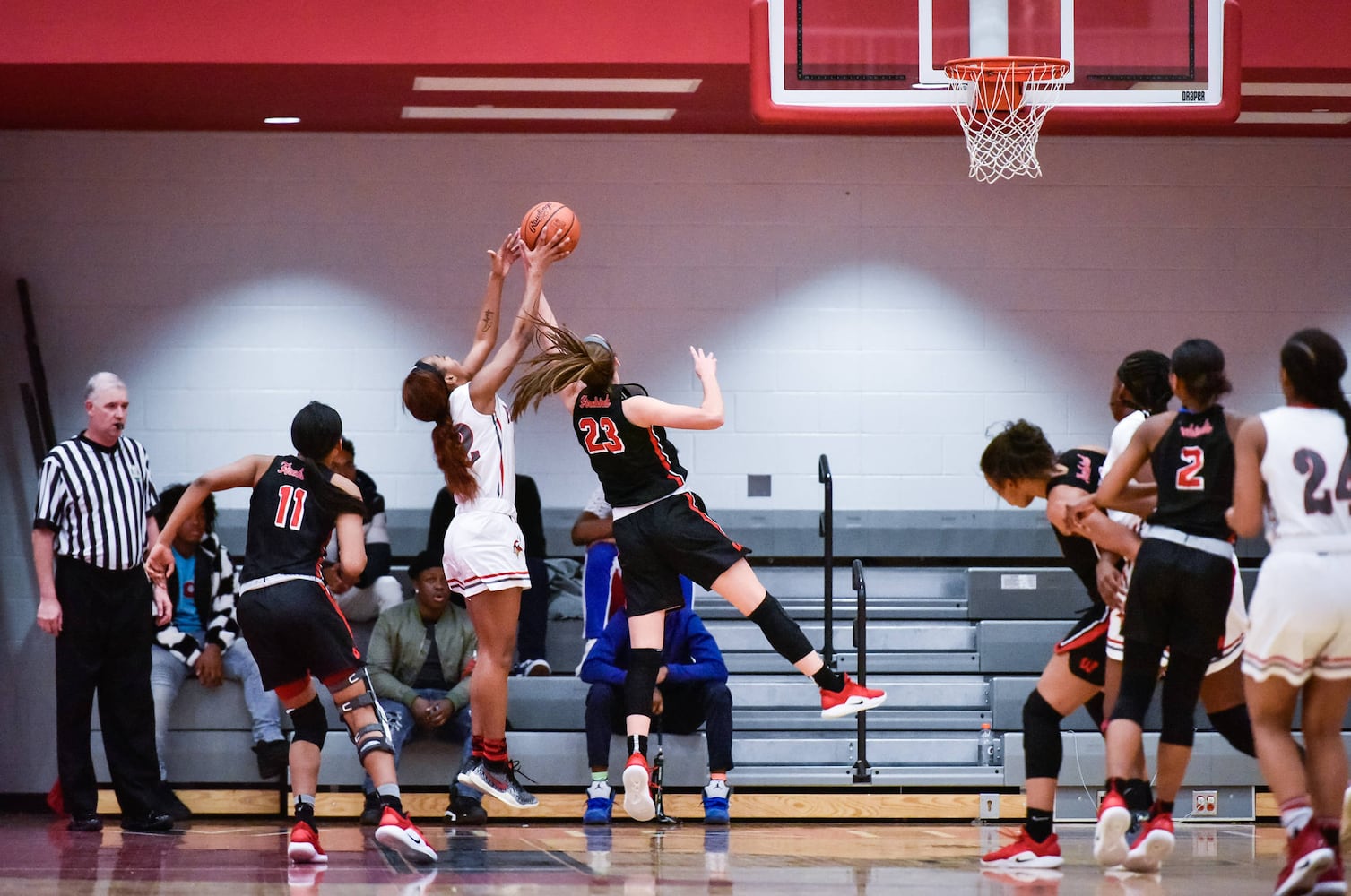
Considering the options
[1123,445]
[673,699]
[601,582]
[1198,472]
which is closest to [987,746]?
[673,699]

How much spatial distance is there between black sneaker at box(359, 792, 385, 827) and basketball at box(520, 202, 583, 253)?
2885 millimetres

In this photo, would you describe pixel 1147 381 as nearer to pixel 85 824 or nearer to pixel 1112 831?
pixel 1112 831

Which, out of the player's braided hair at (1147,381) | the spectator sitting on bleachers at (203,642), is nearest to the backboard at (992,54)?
the player's braided hair at (1147,381)

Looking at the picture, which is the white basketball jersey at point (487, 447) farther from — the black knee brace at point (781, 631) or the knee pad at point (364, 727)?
the black knee brace at point (781, 631)

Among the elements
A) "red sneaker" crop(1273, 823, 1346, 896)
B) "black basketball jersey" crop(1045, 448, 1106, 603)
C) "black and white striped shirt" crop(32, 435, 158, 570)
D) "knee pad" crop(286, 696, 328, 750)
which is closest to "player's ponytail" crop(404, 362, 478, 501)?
"knee pad" crop(286, 696, 328, 750)

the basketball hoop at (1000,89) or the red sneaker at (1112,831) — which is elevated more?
the basketball hoop at (1000,89)

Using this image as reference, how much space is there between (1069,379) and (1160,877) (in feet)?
16.5

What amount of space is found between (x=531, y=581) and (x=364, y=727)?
2.57 meters

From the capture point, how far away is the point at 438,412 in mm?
6480

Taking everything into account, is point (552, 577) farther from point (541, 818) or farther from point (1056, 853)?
point (1056, 853)

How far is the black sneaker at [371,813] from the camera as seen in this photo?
766 cm

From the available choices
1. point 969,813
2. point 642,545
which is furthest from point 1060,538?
point 969,813

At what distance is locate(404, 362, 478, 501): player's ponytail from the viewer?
6430mm

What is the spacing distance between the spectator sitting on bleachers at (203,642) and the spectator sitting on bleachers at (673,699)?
173 cm
